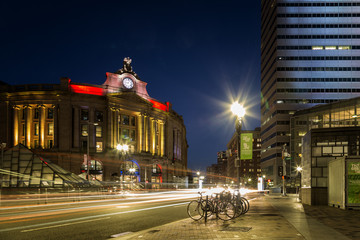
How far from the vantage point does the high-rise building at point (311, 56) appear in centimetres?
10325

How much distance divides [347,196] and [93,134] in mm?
63763

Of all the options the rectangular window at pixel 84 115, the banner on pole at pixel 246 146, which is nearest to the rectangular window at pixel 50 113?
the rectangular window at pixel 84 115

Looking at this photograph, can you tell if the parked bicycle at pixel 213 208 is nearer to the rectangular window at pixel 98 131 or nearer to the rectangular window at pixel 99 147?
the rectangular window at pixel 99 147

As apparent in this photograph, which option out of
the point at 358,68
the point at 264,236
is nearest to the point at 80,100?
the point at 264,236

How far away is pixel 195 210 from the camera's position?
48.0 feet

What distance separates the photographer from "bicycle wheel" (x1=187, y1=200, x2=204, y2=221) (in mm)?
14524

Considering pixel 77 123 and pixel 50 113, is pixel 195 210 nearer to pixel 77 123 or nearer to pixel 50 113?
pixel 77 123

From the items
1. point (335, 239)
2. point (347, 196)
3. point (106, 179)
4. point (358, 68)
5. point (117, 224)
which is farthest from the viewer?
point (358, 68)

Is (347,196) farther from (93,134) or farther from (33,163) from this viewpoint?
(93,134)

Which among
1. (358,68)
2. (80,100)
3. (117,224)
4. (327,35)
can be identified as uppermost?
(327,35)

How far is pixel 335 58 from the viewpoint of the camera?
104m

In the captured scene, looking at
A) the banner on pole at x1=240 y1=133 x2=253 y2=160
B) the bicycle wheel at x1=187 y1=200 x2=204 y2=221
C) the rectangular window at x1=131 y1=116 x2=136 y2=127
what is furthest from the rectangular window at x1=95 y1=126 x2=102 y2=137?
the bicycle wheel at x1=187 y1=200 x2=204 y2=221

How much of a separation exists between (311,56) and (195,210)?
100691 millimetres

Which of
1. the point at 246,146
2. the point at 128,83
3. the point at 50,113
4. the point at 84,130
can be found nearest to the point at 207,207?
the point at 246,146
